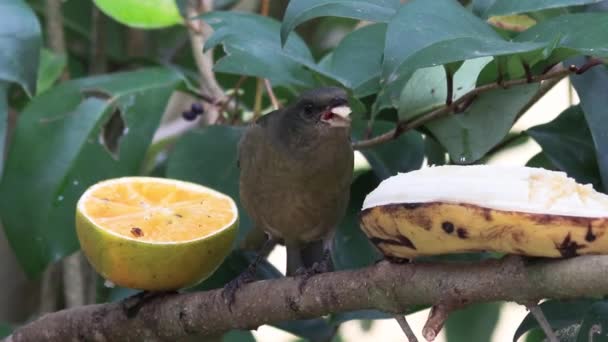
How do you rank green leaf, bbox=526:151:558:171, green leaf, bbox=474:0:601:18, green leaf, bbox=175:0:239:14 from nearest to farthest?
green leaf, bbox=474:0:601:18 < green leaf, bbox=526:151:558:171 < green leaf, bbox=175:0:239:14

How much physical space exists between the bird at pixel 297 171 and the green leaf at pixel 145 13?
391mm

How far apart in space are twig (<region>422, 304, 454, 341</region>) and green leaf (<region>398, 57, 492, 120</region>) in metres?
0.56

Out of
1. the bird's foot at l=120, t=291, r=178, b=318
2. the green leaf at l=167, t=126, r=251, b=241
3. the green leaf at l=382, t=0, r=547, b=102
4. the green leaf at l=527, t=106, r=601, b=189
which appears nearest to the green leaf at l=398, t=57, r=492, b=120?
the green leaf at l=527, t=106, r=601, b=189

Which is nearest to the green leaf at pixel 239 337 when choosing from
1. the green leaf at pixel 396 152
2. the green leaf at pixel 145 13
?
the green leaf at pixel 396 152

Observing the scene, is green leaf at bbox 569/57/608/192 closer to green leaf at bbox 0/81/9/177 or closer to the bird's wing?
the bird's wing

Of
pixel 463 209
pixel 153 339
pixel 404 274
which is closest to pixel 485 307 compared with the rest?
pixel 153 339

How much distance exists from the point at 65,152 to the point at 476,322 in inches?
40.8

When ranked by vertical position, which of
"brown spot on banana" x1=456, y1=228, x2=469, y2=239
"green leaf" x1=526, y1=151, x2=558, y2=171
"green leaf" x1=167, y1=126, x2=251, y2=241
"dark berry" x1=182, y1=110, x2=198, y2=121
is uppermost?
"brown spot on banana" x1=456, y1=228, x2=469, y2=239

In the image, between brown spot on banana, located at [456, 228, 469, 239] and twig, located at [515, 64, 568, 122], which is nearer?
brown spot on banana, located at [456, 228, 469, 239]

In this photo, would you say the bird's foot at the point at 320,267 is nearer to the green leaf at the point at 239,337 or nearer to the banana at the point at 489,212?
the green leaf at the point at 239,337

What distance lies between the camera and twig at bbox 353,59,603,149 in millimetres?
1512

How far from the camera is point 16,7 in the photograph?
181 cm

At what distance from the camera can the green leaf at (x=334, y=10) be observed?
1.38m

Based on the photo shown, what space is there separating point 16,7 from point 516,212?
3.65 ft
